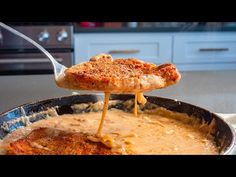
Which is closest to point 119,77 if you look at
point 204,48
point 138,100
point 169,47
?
point 138,100

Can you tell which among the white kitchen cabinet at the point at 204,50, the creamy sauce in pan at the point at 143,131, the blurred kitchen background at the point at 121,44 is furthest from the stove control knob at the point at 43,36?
the creamy sauce in pan at the point at 143,131

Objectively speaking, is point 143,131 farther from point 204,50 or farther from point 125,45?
point 204,50

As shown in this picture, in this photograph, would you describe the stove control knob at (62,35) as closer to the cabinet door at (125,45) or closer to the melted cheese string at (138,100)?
the cabinet door at (125,45)

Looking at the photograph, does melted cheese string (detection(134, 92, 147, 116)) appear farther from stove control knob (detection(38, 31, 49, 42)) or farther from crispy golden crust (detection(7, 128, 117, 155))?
stove control knob (detection(38, 31, 49, 42))

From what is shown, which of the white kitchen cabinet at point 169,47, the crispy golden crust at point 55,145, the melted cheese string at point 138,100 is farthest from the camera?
the white kitchen cabinet at point 169,47

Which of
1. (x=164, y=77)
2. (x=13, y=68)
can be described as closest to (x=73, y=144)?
(x=164, y=77)
